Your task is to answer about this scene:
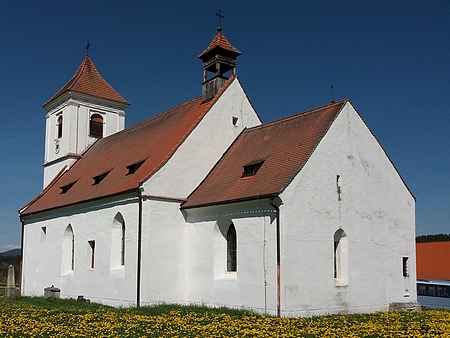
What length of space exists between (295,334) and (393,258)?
9653mm

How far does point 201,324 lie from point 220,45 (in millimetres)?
14499

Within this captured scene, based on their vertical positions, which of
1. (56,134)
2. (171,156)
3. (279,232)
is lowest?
(279,232)

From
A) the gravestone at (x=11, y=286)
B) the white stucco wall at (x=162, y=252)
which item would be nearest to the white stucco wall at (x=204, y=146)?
the white stucco wall at (x=162, y=252)

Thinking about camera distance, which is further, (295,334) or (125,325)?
(125,325)

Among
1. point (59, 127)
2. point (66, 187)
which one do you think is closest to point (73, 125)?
point (59, 127)

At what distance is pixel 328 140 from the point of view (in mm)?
18906

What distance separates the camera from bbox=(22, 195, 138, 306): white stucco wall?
830 inches

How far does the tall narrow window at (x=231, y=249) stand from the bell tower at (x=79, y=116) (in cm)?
1614

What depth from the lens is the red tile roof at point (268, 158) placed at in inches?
719

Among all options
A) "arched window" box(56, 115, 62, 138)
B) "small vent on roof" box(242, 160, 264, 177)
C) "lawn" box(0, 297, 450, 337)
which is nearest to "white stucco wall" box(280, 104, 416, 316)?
"lawn" box(0, 297, 450, 337)

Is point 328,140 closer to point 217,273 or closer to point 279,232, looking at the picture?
point 279,232

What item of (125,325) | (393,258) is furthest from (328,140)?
(125,325)

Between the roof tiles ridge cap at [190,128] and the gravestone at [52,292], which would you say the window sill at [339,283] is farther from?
the gravestone at [52,292]

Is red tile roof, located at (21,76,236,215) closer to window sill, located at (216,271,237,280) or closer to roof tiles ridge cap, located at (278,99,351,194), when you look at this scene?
window sill, located at (216,271,237,280)
